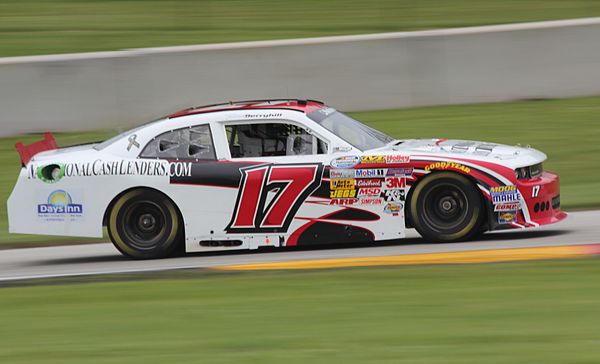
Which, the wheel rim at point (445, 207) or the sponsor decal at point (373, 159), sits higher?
the sponsor decal at point (373, 159)

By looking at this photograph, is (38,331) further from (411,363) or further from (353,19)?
(353,19)

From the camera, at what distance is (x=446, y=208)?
386 inches

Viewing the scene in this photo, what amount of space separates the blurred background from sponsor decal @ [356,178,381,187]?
1.16 metres

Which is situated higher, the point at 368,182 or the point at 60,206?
the point at 368,182

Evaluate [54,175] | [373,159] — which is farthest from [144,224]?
[373,159]

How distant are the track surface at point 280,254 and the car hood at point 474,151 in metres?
0.78

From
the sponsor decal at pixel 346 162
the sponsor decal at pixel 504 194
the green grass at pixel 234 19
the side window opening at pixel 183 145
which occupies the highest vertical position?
the green grass at pixel 234 19

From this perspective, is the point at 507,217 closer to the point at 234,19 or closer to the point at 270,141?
the point at 270,141

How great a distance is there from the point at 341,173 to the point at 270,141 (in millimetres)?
822

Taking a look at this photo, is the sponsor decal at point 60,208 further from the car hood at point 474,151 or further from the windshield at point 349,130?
the car hood at point 474,151

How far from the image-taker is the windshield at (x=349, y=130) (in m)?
10.2

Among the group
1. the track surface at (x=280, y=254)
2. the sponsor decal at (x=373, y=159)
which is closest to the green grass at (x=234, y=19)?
the track surface at (x=280, y=254)

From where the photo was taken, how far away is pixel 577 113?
50.8 feet

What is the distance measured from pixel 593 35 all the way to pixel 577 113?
1216mm
